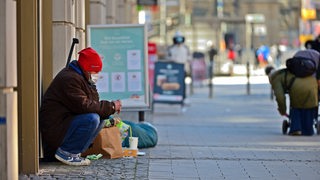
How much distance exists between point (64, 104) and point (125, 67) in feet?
13.5

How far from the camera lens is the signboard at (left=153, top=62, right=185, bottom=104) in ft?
67.9

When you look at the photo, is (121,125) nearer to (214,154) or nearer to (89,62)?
(214,154)

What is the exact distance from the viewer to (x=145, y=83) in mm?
13938

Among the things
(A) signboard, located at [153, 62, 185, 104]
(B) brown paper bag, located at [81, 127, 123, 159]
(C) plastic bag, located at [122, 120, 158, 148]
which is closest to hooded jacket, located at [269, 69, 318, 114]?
(C) plastic bag, located at [122, 120, 158, 148]

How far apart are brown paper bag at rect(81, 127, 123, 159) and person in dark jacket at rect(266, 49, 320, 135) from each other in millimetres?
4614

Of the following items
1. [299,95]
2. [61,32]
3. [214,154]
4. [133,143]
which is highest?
[61,32]

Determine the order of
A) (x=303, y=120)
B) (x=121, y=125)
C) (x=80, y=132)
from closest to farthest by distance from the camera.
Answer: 1. (x=80, y=132)
2. (x=121, y=125)
3. (x=303, y=120)

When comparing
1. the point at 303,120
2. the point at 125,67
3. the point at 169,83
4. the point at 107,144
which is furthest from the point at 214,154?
the point at 169,83

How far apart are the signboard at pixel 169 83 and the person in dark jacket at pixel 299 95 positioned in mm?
5915

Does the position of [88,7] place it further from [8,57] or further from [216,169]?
[8,57]

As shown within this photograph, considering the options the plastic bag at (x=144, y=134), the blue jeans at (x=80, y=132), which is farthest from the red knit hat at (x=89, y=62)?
the plastic bag at (x=144, y=134)

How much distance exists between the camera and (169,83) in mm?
20766

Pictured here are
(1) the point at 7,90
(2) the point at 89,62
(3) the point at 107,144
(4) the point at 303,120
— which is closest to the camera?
(1) the point at 7,90

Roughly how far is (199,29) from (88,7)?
1895 inches
